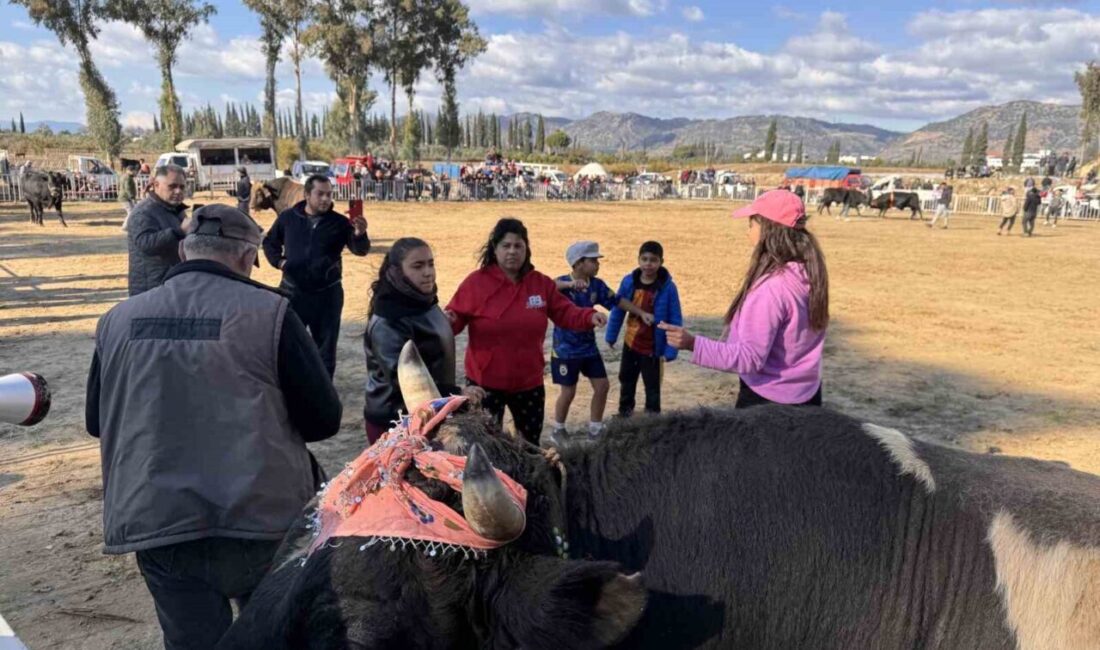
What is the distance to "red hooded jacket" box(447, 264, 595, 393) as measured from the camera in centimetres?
495

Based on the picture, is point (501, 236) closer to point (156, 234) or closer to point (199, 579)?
point (199, 579)

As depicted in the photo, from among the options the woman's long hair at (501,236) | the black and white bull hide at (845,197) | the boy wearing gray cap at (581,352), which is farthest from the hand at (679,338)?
the black and white bull hide at (845,197)

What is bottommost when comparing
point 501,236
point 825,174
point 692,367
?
point 692,367

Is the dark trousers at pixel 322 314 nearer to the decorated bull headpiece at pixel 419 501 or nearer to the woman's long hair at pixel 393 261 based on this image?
the woman's long hair at pixel 393 261

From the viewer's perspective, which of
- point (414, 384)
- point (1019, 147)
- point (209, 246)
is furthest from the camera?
point (1019, 147)

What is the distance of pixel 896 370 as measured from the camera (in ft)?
31.6

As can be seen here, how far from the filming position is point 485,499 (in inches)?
58.3

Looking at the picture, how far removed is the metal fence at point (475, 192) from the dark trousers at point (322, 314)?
1157 inches

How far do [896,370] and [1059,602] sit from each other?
865cm

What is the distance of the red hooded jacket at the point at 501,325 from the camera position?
4949mm

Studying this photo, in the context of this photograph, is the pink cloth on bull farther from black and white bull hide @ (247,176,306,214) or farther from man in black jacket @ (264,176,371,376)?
black and white bull hide @ (247,176,306,214)

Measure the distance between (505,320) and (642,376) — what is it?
2292 millimetres

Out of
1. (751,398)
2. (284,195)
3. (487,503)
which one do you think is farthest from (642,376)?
(487,503)

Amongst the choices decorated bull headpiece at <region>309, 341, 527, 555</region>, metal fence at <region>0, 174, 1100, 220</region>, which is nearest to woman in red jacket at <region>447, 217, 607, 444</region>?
decorated bull headpiece at <region>309, 341, 527, 555</region>
